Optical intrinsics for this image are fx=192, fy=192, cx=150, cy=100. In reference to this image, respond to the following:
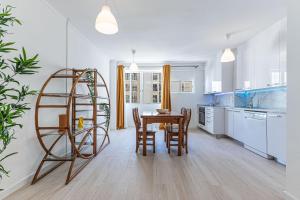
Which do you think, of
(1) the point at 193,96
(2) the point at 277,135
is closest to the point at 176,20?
(2) the point at 277,135

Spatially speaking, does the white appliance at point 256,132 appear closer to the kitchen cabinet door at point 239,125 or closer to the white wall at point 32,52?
the kitchen cabinet door at point 239,125

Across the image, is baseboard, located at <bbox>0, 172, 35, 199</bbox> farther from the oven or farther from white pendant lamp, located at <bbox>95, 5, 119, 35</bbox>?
the oven

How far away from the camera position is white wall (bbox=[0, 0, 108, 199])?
2.28 metres

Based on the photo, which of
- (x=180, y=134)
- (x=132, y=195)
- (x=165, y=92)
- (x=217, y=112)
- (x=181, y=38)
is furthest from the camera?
(x=165, y=92)

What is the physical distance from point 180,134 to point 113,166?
56.9 inches

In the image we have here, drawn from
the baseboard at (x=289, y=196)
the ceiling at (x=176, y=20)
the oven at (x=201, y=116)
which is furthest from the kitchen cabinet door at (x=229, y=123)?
the baseboard at (x=289, y=196)

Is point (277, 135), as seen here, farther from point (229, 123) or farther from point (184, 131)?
point (229, 123)

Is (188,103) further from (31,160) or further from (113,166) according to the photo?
(31,160)

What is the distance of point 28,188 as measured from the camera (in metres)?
2.35

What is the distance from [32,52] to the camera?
2.57m

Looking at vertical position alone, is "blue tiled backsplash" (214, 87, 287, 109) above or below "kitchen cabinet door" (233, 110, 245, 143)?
above

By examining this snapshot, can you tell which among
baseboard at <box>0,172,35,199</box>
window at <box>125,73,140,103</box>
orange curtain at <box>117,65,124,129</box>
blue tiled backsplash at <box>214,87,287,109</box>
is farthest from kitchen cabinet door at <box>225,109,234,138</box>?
baseboard at <box>0,172,35,199</box>

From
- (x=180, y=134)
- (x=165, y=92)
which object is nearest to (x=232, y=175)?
(x=180, y=134)

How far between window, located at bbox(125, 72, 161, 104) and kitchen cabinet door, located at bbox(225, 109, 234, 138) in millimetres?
2779
